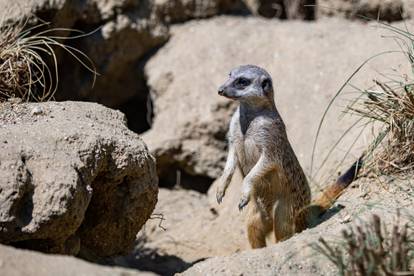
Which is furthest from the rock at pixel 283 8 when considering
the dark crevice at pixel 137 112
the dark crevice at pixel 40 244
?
the dark crevice at pixel 40 244

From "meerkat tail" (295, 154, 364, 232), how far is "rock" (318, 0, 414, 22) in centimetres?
184

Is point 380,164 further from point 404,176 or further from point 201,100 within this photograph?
point 201,100

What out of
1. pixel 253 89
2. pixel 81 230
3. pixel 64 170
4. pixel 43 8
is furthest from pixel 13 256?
pixel 43 8

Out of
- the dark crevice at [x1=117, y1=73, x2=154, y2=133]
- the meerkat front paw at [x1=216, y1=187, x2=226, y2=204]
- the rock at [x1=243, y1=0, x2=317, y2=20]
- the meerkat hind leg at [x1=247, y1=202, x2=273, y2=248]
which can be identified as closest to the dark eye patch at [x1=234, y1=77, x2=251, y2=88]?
the meerkat front paw at [x1=216, y1=187, x2=226, y2=204]

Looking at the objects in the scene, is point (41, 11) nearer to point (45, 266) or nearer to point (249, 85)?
point (249, 85)

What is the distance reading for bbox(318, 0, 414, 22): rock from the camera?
6.12 meters

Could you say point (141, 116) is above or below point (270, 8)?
below

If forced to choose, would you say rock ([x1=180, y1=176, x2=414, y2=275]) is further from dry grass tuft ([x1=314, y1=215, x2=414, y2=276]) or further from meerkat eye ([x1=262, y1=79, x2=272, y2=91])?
meerkat eye ([x1=262, y1=79, x2=272, y2=91])

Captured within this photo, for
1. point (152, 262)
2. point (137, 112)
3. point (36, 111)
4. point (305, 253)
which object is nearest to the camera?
point (305, 253)

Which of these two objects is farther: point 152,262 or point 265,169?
point 152,262

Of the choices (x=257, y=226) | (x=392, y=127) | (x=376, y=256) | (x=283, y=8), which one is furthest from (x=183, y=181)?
(x=376, y=256)

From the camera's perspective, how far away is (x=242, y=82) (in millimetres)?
4375

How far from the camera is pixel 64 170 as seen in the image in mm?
3480

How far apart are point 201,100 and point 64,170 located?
7.80 feet
